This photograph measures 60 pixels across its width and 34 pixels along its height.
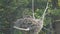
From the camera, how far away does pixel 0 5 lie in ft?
12.7

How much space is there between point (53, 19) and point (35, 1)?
0.70 meters

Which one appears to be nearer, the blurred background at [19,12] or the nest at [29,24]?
the nest at [29,24]

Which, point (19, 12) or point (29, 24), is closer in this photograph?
point (29, 24)

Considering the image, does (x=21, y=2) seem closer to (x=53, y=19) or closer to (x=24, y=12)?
(x=24, y=12)

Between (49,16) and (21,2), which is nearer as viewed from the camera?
(21,2)

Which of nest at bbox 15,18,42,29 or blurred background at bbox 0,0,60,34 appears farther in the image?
blurred background at bbox 0,0,60,34

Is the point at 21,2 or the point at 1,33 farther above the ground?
A: the point at 21,2

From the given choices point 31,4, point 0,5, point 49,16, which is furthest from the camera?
point 49,16

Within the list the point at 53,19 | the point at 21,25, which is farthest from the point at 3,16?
the point at 53,19

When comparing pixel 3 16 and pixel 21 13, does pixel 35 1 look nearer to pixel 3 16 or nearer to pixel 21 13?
pixel 21 13

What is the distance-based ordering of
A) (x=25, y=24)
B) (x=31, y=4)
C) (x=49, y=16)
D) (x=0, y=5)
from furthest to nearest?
(x=49, y=16) < (x=31, y=4) < (x=0, y=5) < (x=25, y=24)

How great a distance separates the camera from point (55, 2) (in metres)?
4.99

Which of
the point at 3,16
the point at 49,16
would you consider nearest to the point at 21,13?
the point at 3,16

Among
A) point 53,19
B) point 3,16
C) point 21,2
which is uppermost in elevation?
point 21,2
